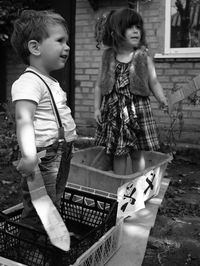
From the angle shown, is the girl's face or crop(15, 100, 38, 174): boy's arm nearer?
crop(15, 100, 38, 174): boy's arm

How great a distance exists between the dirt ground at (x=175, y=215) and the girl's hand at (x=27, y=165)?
1041 millimetres

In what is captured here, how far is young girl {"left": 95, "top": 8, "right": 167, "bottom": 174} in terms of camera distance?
2.60 metres

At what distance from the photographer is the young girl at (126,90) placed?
2598 mm

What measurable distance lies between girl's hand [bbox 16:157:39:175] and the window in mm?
3697

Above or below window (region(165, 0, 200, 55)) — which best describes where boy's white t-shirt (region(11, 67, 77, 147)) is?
below

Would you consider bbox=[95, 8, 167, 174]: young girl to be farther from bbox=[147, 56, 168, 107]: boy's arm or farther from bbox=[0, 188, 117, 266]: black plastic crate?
bbox=[0, 188, 117, 266]: black plastic crate

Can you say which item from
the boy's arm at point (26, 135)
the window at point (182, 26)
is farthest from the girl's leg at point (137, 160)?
the window at point (182, 26)

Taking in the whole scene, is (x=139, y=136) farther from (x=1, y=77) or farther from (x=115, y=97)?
(x=1, y=77)

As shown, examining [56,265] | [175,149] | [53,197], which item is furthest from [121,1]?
[56,265]

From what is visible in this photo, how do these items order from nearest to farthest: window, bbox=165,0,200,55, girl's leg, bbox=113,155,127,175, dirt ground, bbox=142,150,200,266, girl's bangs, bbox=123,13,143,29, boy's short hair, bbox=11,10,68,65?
boy's short hair, bbox=11,10,68,65, dirt ground, bbox=142,150,200,266, girl's bangs, bbox=123,13,143,29, girl's leg, bbox=113,155,127,175, window, bbox=165,0,200,55

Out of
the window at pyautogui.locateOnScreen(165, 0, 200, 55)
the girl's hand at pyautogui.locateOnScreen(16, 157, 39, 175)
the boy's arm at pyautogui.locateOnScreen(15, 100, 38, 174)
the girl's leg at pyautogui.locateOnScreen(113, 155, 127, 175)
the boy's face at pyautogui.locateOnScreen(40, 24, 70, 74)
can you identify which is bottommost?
the girl's leg at pyautogui.locateOnScreen(113, 155, 127, 175)

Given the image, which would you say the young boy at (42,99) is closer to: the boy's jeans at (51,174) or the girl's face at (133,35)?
the boy's jeans at (51,174)

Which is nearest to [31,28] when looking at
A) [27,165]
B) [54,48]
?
[54,48]

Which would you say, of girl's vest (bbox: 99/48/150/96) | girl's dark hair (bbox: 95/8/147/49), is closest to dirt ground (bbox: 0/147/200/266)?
girl's vest (bbox: 99/48/150/96)
